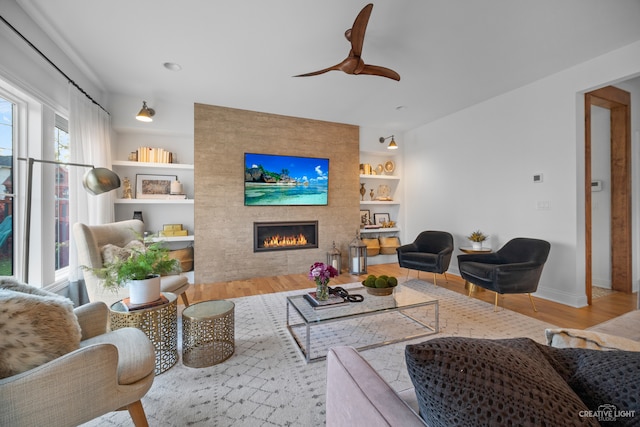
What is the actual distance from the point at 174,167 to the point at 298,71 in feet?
7.67

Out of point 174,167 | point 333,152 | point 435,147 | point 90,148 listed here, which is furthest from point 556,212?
point 90,148

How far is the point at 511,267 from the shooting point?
9.37ft

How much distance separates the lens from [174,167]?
398 centimetres

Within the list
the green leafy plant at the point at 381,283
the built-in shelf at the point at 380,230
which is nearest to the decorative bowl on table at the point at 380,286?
the green leafy plant at the point at 381,283

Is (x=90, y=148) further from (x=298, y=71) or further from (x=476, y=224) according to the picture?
(x=476, y=224)

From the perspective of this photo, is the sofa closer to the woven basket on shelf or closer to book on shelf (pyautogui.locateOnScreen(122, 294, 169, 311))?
book on shelf (pyautogui.locateOnScreen(122, 294, 169, 311))

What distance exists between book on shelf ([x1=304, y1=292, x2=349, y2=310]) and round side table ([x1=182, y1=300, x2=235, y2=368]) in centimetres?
66

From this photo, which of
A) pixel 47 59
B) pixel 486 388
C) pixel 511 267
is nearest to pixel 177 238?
pixel 47 59

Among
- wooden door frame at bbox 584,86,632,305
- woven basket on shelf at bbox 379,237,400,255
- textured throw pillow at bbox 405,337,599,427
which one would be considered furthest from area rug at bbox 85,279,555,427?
woven basket on shelf at bbox 379,237,400,255

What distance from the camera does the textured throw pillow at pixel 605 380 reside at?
0.48 metres

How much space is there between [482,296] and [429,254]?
32.5 inches

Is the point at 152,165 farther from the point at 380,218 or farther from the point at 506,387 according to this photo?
the point at 506,387

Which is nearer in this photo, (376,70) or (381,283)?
(381,283)

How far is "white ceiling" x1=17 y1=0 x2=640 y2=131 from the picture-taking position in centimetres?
214
